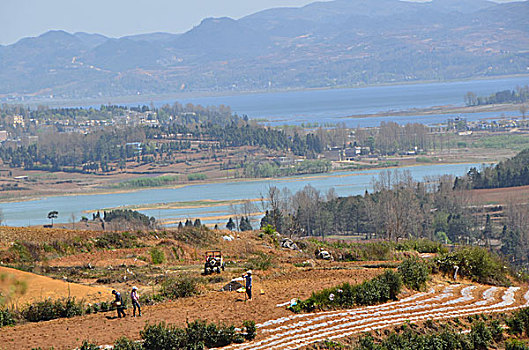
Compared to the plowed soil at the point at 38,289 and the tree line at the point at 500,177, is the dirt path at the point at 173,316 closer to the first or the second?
the plowed soil at the point at 38,289

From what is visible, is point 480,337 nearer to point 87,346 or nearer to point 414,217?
point 87,346

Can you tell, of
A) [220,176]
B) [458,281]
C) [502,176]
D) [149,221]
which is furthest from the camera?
[220,176]

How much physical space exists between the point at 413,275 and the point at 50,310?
941cm

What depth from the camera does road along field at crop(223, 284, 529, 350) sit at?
48.8 feet

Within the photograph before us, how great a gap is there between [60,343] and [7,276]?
319cm

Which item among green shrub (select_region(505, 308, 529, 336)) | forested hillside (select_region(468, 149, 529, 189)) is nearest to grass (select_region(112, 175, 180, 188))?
forested hillside (select_region(468, 149, 529, 189))

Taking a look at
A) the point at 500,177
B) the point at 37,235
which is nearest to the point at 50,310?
the point at 37,235

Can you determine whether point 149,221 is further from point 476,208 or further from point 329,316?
point 329,316

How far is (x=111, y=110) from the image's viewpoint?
7387 inches

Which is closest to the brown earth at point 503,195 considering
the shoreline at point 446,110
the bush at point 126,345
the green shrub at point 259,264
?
the green shrub at point 259,264

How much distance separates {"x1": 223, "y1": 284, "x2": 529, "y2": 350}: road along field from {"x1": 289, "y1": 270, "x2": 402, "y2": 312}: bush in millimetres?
285

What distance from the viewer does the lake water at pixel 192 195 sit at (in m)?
69.4

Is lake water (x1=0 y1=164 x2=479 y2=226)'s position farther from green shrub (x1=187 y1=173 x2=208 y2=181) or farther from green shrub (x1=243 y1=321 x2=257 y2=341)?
green shrub (x1=243 y1=321 x2=257 y2=341)

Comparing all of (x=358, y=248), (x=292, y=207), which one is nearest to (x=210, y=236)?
(x=358, y=248)
